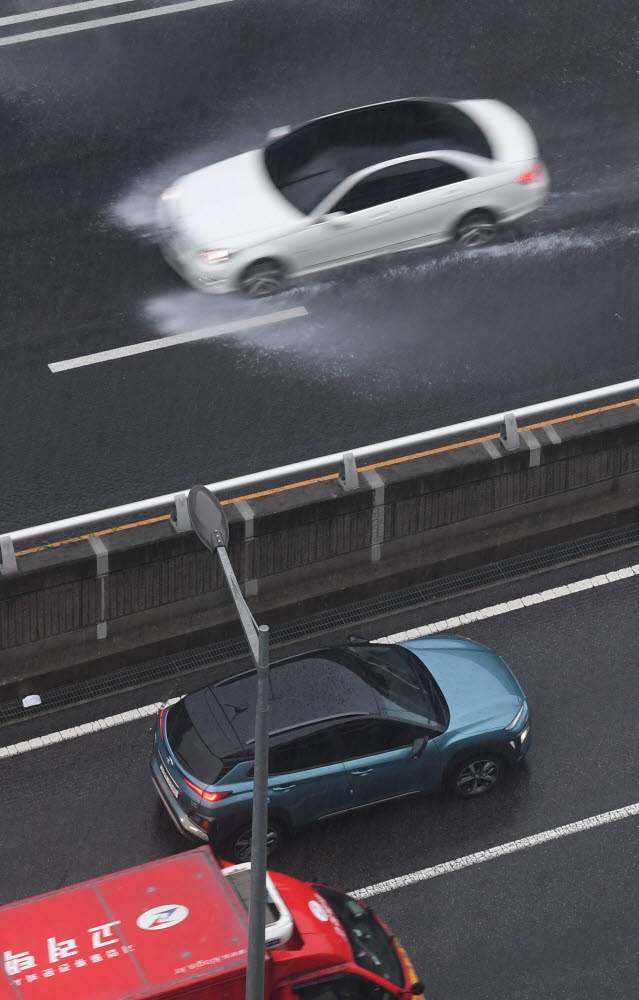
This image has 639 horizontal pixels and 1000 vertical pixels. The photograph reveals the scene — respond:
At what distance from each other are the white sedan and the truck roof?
388 inches

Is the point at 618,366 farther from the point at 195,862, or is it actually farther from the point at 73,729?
the point at 195,862

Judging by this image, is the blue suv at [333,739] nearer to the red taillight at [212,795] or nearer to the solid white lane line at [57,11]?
the red taillight at [212,795]

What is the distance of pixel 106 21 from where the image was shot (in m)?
27.0

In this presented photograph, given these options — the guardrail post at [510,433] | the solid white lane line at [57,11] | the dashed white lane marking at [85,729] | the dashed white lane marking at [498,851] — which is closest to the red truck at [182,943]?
the dashed white lane marking at [498,851]

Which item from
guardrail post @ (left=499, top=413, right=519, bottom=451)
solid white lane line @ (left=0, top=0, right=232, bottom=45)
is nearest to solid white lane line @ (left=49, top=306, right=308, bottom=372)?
guardrail post @ (left=499, top=413, right=519, bottom=451)

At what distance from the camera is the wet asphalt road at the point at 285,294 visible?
798 inches

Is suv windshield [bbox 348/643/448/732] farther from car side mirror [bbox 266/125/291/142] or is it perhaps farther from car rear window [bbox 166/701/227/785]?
car side mirror [bbox 266/125/291/142]

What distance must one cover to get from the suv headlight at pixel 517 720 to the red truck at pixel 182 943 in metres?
3.05

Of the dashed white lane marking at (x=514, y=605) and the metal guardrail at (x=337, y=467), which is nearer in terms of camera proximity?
the metal guardrail at (x=337, y=467)

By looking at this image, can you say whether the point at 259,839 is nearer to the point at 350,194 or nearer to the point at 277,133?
the point at 350,194

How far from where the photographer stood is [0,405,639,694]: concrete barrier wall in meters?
17.9

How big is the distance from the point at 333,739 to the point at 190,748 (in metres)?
1.36

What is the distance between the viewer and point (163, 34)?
2666 centimetres

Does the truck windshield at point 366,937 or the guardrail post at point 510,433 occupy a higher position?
the guardrail post at point 510,433
